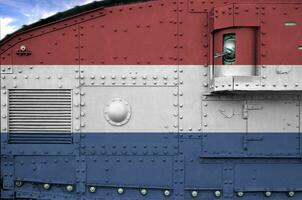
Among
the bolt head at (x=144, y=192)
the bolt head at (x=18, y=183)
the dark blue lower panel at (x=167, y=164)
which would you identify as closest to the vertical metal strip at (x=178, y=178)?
the dark blue lower panel at (x=167, y=164)

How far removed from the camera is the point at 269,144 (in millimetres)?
3732

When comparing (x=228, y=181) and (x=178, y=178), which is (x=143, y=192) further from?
(x=228, y=181)

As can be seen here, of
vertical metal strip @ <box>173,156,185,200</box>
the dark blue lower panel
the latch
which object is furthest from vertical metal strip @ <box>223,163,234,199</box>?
the latch

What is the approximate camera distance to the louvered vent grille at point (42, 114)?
12.3 ft

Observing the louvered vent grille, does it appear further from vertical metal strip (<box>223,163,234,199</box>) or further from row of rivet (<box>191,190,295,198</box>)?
vertical metal strip (<box>223,163,234,199</box>)

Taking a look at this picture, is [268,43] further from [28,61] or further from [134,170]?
[28,61]

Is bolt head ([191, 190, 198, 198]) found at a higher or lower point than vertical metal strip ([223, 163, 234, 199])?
lower

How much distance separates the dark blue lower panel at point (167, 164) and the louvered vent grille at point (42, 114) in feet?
0.35

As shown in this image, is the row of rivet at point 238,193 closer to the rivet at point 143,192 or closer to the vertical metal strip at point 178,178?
the vertical metal strip at point 178,178

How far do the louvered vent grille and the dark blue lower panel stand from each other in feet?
0.35

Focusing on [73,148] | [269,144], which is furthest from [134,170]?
→ [269,144]

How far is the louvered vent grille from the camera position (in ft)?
12.3

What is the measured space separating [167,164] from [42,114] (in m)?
1.50

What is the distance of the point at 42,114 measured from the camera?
3.77 metres
